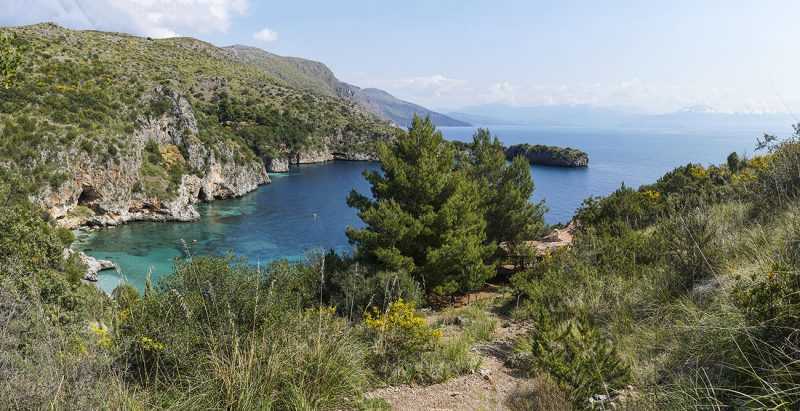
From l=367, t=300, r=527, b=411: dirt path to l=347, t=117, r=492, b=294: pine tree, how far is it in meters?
9.56

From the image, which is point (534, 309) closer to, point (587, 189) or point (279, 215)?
point (279, 215)

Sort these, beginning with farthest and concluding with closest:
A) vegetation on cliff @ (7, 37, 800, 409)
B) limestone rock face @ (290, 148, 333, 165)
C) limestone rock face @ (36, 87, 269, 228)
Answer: limestone rock face @ (290, 148, 333, 165)
limestone rock face @ (36, 87, 269, 228)
vegetation on cliff @ (7, 37, 800, 409)

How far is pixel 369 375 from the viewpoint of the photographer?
5090 millimetres

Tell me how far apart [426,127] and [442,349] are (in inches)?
506

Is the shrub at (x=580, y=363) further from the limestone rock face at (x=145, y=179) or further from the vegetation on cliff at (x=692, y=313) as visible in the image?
the limestone rock face at (x=145, y=179)

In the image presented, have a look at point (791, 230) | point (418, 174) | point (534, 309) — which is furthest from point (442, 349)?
point (418, 174)

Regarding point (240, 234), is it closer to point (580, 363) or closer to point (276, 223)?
point (276, 223)

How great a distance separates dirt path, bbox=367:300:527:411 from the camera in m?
4.80

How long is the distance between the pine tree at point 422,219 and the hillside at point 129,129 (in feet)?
67.8

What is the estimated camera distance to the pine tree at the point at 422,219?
15836 millimetres

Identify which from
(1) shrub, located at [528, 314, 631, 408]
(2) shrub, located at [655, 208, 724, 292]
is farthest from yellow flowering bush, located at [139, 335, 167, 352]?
(2) shrub, located at [655, 208, 724, 292]

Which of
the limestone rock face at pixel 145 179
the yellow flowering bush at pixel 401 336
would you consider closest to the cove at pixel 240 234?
the limestone rock face at pixel 145 179

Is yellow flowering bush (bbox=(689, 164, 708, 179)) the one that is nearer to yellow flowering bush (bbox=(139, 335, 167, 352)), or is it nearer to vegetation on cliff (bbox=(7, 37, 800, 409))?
vegetation on cliff (bbox=(7, 37, 800, 409))

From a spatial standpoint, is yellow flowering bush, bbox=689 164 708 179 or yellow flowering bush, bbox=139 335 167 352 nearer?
yellow flowering bush, bbox=139 335 167 352
